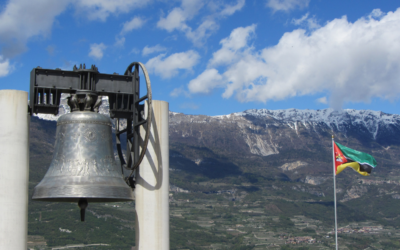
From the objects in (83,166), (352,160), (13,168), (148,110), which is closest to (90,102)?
(148,110)

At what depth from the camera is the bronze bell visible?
44.0 ft

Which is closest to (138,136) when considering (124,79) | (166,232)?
(124,79)

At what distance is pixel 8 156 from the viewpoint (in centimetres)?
1477

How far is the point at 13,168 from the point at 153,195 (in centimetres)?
415

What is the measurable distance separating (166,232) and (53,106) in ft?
16.7

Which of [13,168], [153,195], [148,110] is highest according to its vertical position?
[148,110]

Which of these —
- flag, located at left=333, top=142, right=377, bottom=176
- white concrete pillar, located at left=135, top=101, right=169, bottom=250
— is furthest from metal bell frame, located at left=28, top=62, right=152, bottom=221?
flag, located at left=333, top=142, right=377, bottom=176

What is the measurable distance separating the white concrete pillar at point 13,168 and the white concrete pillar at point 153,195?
3335mm

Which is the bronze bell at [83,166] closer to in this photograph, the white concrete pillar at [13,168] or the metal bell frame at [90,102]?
the metal bell frame at [90,102]

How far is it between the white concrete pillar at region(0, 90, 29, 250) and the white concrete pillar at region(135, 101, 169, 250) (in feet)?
10.9

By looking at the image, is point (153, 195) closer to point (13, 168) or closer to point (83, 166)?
point (83, 166)

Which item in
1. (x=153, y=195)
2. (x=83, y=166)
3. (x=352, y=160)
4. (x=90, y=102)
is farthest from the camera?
(x=352, y=160)

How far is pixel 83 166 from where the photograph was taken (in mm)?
13906

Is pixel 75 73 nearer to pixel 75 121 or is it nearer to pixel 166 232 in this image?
pixel 75 121
